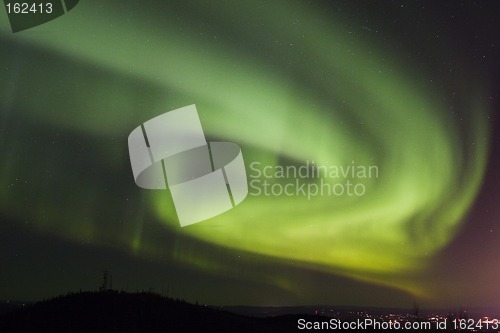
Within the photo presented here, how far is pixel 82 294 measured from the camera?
30547mm

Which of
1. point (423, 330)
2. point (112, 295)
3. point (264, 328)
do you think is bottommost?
point (423, 330)

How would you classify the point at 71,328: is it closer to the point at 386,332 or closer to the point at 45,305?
the point at 45,305

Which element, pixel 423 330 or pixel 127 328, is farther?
pixel 423 330

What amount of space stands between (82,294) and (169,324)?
831 cm

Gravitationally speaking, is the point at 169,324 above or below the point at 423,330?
above

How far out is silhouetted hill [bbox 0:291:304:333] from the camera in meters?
24.1

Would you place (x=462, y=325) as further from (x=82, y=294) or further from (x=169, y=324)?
(x=82, y=294)

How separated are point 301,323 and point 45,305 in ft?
53.2

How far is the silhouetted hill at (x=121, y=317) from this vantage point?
2408cm

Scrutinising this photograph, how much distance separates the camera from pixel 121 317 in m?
25.2

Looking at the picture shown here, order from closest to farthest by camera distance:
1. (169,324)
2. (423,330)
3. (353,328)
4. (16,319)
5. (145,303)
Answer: (169,324), (16,319), (145,303), (353,328), (423,330)

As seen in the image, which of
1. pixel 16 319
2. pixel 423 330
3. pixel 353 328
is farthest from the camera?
pixel 423 330

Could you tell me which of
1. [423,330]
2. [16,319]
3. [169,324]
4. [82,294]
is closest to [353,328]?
[423,330]

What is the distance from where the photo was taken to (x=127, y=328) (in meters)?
23.6
